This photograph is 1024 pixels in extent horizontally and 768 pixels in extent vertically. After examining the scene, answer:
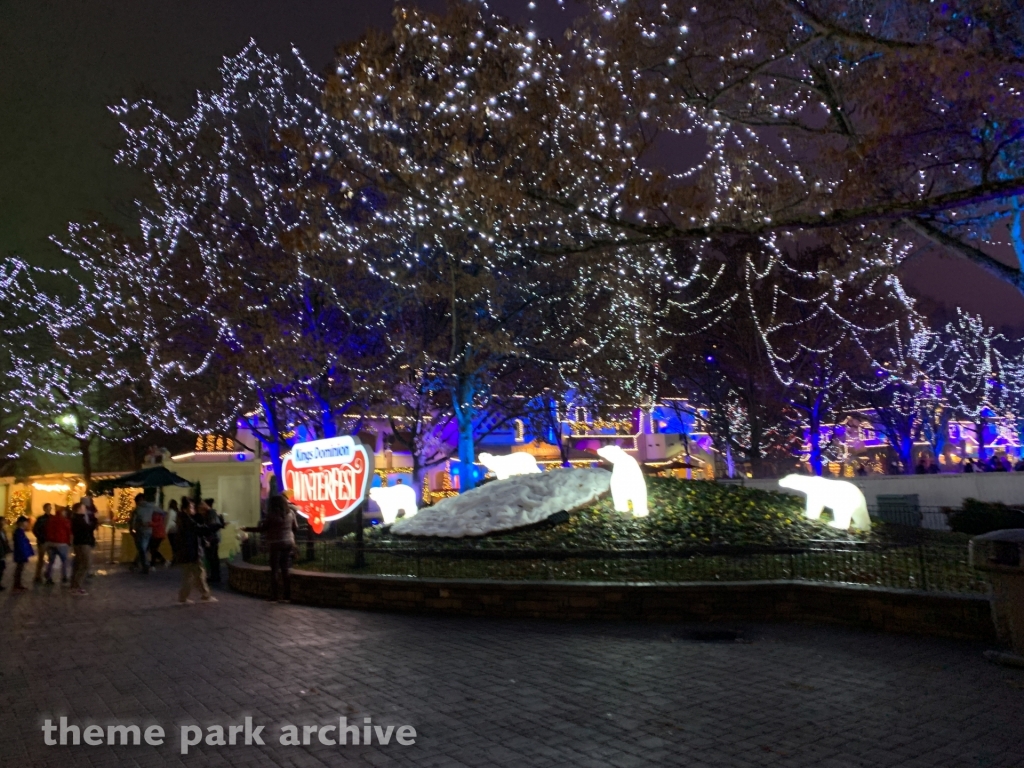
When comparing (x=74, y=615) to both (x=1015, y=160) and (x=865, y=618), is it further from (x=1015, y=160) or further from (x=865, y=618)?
(x=1015, y=160)

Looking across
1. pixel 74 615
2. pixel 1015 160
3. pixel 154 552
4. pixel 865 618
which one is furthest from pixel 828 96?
pixel 154 552

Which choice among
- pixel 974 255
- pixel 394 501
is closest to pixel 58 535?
pixel 394 501

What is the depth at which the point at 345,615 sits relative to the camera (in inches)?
401

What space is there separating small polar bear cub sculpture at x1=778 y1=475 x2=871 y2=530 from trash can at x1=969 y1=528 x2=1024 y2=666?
20.6 ft

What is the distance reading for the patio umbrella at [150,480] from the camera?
19.3 metres

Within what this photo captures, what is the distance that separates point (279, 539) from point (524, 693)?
6270 mm

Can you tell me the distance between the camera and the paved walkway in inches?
195

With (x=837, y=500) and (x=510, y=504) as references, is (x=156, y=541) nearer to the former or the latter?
(x=510, y=504)

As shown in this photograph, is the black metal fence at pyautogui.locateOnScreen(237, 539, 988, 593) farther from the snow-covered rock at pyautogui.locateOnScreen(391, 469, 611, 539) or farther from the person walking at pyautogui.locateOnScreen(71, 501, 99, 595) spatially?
the person walking at pyautogui.locateOnScreen(71, 501, 99, 595)

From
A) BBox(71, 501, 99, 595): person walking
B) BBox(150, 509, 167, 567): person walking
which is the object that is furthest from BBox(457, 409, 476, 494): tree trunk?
BBox(71, 501, 99, 595): person walking

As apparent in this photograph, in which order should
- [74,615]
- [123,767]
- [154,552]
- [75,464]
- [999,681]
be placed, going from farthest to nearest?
1. [75,464]
2. [154,552]
3. [74,615]
4. [999,681]
5. [123,767]

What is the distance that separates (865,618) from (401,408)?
671 inches

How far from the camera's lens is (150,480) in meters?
19.4

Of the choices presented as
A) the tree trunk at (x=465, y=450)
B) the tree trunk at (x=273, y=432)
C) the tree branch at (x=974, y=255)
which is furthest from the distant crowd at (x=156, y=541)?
the tree branch at (x=974, y=255)
